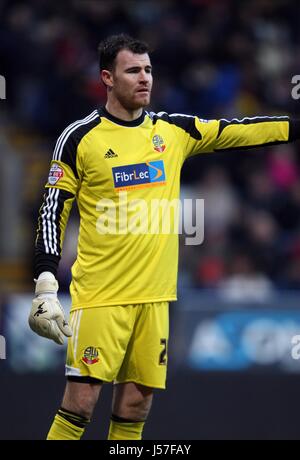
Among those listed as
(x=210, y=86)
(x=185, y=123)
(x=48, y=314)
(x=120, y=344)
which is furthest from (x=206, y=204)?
(x=48, y=314)

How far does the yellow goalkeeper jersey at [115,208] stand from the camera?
5.40 meters

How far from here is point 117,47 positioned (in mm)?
5480

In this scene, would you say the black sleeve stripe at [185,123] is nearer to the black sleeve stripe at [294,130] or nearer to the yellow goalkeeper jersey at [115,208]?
the yellow goalkeeper jersey at [115,208]

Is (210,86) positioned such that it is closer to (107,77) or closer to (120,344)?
(107,77)

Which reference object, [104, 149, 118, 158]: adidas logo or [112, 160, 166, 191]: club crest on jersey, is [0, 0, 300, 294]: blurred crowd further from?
[104, 149, 118, 158]: adidas logo

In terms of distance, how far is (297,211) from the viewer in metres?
10.3

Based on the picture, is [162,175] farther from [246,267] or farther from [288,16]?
[288,16]

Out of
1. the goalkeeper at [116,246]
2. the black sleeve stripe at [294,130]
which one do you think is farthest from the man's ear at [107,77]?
the black sleeve stripe at [294,130]

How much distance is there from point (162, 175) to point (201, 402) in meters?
2.95

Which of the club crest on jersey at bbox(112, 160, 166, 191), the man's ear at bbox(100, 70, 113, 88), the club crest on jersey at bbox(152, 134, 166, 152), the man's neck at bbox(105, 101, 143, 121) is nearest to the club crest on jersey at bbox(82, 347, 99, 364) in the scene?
the club crest on jersey at bbox(112, 160, 166, 191)

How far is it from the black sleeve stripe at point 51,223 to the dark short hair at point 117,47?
75cm

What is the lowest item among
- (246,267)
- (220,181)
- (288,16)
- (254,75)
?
(246,267)

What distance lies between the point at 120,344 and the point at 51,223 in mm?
742
